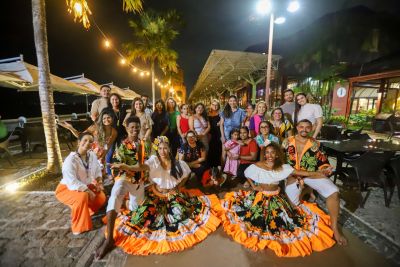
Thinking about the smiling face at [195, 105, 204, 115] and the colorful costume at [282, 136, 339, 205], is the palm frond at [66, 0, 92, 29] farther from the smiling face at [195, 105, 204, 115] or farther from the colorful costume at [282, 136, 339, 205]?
the colorful costume at [282, 136, 339, 205]

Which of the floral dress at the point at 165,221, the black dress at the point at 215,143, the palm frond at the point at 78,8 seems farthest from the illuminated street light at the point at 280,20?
the floral dress at the point at 165,221

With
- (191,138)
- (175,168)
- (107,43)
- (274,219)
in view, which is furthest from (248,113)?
(107,43)

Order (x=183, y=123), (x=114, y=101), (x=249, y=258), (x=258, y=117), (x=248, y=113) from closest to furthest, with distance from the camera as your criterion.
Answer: (x=249, y=258)
(x=114, y=101)
(x=258, y=117)
(x=183, y=123)
(x=248, y=113)

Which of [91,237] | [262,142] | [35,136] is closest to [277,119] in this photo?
[262,142]

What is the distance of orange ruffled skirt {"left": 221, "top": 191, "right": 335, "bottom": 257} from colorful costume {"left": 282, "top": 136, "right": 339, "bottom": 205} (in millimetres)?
311

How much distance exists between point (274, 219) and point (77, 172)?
2.94 m

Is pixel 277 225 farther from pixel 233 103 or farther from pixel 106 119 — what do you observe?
pixel 106 119

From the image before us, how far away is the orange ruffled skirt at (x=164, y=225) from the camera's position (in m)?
2.60

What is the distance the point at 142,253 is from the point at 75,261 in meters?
0.76

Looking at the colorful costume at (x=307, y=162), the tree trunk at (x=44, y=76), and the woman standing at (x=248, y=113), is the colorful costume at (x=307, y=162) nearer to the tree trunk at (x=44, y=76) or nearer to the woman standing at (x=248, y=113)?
the woman standing at (x=248, y=113)

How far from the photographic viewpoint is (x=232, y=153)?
4.68 m

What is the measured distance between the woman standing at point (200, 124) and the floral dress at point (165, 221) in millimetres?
1603

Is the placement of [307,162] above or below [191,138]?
below

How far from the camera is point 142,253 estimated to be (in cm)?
249
